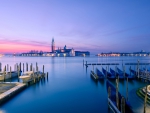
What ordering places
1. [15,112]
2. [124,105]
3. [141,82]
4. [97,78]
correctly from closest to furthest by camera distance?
[124,105] → [15,112] → [141,82] → [97,78]

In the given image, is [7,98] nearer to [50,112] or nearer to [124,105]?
[50,112]

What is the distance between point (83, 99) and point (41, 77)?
39.3 feet

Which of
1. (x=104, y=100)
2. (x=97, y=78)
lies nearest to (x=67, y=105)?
(x=104, y=100)

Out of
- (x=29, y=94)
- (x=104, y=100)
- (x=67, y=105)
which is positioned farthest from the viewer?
(x=29, y=94)

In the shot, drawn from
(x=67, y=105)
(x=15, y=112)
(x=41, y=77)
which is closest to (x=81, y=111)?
(x=67, y=105)

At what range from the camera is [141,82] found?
22594mm

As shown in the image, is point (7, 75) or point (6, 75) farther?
point (7, 75)

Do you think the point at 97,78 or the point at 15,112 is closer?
the point at 15,112

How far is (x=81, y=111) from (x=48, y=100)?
4.14 m

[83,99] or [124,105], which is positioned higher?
[124,105]

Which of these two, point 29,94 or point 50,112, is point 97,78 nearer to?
point 29,94

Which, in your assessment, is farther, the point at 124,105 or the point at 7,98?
the point at 7,98

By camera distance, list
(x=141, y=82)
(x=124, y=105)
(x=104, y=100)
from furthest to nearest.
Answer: (x=141, y=82) → (x=104, y=100) → (x=124, y=105)

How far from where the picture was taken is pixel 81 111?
39.2 feet
